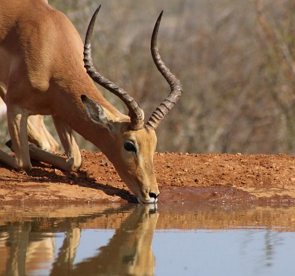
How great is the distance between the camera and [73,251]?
32.4 ft

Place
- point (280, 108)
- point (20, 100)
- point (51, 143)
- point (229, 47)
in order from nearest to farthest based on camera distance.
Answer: point (20, 100), point (51, 143), point (280, 108), point (229, 47)

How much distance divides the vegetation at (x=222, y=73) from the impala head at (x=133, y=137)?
309 inches

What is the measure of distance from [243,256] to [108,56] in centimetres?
1404

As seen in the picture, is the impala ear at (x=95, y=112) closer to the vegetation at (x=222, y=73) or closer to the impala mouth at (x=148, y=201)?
the impala mouth at (x=148, y=201)

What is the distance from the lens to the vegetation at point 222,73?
2262cm

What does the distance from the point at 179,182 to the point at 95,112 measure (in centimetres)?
132

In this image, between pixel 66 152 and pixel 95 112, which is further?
pixel 66 152

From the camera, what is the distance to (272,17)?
23.5 meters

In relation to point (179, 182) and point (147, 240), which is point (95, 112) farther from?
point (147, 240)

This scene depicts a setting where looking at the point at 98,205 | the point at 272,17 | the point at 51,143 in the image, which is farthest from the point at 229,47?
the point at 98,205

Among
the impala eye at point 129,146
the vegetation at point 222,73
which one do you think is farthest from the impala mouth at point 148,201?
the vegetation at point 222,73

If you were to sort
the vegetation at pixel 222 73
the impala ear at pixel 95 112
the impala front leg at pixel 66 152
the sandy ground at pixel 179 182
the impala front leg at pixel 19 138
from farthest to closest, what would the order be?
the vegetation at pixel 222 73
the impala front leg at pixel 66 152
the impala front leg at pixel 19 138
the impala ear at pixel 95 112
the sandy ground at pixel 179 182

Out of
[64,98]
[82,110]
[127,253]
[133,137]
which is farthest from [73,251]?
[64,98]

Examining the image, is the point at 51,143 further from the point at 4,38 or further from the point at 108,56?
the point at 108,56
